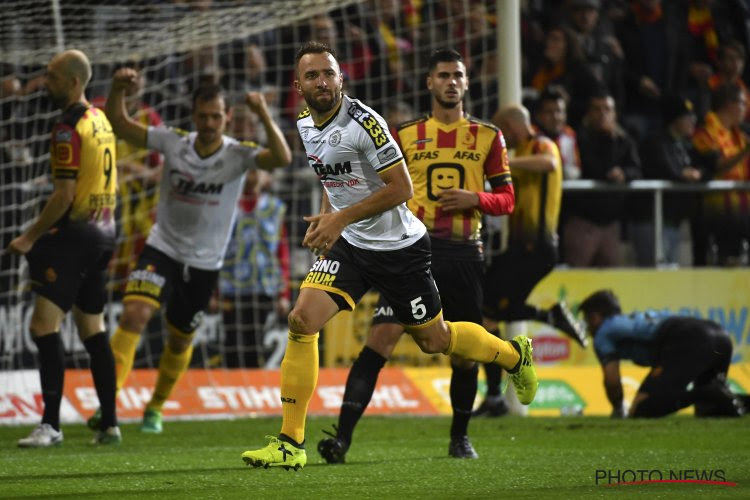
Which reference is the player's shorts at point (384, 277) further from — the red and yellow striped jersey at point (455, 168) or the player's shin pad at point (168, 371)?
the player's shin pad at point (168, 371)

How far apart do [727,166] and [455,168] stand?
256 inches

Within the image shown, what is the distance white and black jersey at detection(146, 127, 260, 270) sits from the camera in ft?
30.8

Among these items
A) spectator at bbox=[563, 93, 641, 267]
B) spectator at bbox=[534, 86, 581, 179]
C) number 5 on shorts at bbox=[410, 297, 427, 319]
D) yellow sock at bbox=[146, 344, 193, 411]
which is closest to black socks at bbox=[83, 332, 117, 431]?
yellow sock at bbox=[146, 344, 193, 411]

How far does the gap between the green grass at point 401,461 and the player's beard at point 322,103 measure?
5.75ft

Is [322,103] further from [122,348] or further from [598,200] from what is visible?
[598,200]

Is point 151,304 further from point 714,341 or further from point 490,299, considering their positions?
point 714,341

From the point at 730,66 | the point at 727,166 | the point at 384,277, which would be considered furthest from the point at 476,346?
the point at 730,66

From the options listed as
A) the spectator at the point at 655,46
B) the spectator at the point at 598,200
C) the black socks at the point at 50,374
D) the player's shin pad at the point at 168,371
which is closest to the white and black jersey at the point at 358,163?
the black socks at the point at 50,374

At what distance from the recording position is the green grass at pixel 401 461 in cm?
587

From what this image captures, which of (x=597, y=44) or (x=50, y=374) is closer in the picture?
(x=50, y=374)

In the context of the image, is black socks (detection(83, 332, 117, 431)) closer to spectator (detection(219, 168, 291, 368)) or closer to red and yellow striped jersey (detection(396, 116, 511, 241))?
red and yellow striped jersey (detection(396, 116, 511, 241))

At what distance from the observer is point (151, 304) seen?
9.13m

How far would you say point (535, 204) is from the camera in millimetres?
10453

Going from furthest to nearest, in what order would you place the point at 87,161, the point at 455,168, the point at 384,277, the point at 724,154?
the point at 724,154, the point at 87,161, the point at 455,168, the point at 384,277
